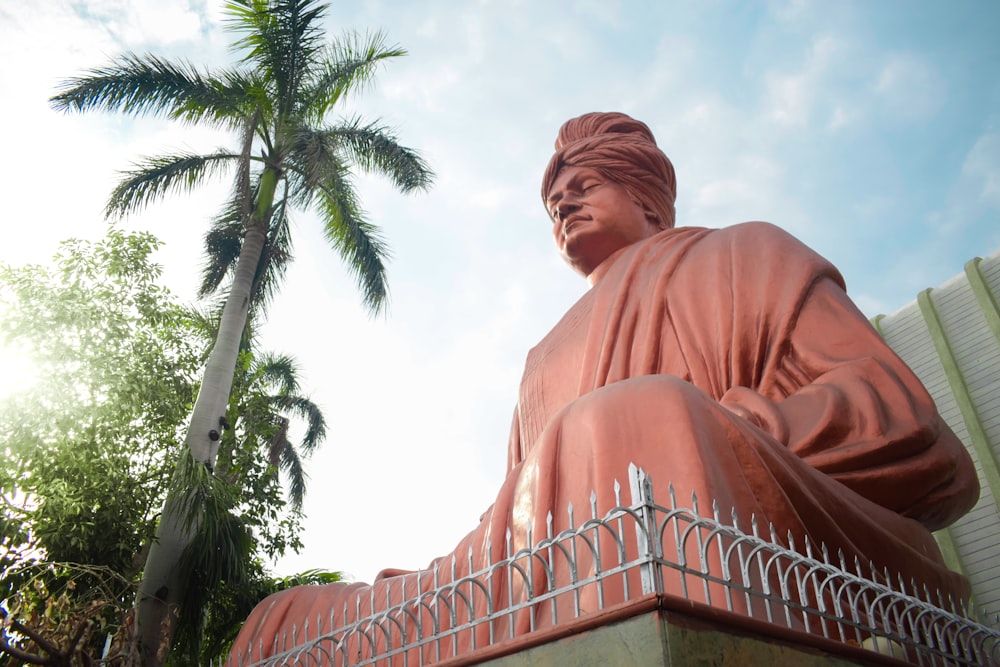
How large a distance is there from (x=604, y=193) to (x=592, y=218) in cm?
23

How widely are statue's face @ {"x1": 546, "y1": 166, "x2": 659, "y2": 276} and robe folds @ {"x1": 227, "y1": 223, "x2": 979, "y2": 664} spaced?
38 cm

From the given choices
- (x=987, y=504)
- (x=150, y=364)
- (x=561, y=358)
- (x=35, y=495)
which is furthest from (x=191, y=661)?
(x=987, y=504)

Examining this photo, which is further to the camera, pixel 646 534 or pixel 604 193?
pixel 604 193

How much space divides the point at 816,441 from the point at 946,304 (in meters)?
6.35

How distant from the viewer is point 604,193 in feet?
20.2

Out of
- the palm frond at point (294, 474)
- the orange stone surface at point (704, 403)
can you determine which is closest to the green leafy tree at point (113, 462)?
the orange stone surface at point (704, 403)

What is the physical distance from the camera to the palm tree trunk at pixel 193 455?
23.2 ft

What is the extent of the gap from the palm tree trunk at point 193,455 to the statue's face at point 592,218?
4083mm

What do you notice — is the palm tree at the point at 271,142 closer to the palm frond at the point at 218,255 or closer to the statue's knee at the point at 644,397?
the palm frond at the point at 218,255

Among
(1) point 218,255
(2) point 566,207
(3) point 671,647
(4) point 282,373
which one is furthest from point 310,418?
(3) point 671,647

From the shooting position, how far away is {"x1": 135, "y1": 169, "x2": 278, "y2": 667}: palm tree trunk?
7.06 metres

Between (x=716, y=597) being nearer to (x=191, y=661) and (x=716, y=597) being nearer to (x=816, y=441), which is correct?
(x=816, y=441)

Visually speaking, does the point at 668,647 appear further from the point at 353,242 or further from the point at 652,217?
the point at 353,242

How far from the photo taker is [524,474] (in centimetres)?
336
